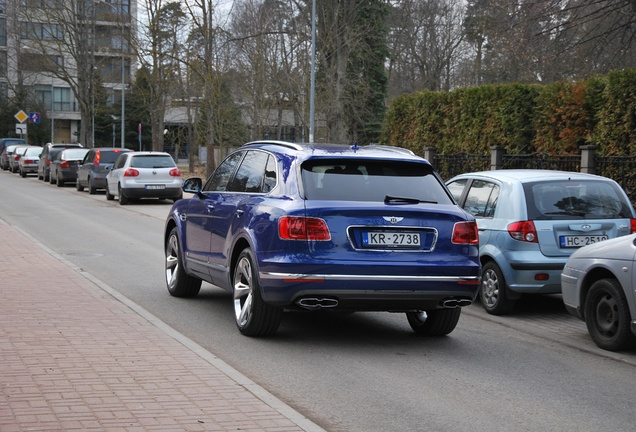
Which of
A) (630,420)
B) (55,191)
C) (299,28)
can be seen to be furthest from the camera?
(299,28)

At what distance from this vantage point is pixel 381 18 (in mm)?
49875

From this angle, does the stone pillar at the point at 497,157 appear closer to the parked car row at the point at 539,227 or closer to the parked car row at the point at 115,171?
the parked car row at the point at 115,171

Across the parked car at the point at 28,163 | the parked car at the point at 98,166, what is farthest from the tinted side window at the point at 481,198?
the parked car at the point at 28,163

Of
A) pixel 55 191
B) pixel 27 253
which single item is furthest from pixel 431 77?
pixel 27 253

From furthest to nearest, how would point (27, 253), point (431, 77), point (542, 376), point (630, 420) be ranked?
point (431, 77), point (27, 253), point (542, 376), point (630, 420)

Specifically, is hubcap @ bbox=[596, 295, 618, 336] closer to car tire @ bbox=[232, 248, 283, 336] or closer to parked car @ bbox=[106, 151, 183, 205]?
car tire @ bbox=[232, 248, 283, 336]

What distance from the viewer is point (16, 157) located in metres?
56.1

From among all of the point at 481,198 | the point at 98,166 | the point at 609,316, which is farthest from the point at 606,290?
the point at 98,166

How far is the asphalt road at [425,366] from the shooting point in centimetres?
612

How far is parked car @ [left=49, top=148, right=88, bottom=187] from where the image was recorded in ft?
132

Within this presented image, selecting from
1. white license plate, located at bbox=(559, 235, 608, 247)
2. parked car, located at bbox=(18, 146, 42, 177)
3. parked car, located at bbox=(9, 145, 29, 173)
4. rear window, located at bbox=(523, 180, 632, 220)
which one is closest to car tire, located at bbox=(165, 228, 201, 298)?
rear window, located at bbox=(523, 180, 632, 220)

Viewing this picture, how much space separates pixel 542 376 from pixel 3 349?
162 inches

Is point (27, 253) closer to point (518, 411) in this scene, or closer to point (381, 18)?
point (518, 411)

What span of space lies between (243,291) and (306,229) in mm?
1061
